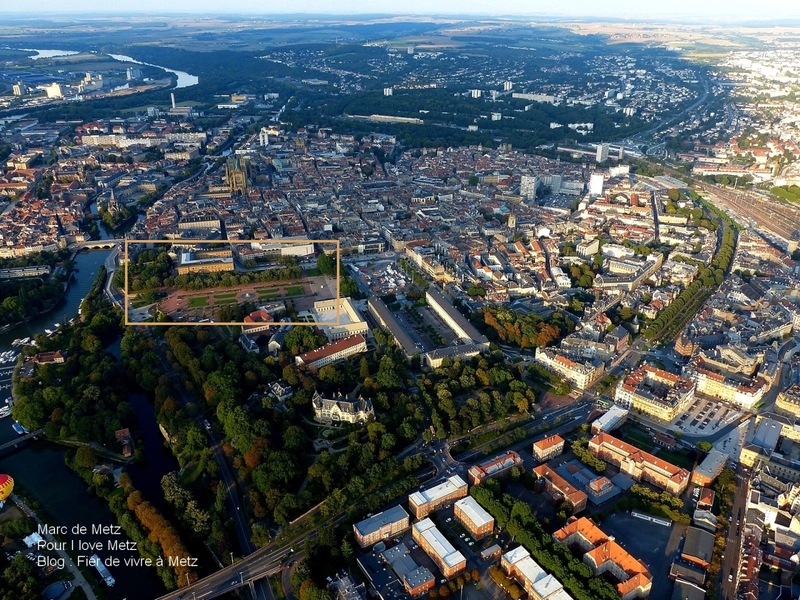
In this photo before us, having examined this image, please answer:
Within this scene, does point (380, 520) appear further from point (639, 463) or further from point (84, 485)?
point (84, 485)

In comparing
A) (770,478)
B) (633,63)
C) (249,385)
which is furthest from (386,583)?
(633,63)

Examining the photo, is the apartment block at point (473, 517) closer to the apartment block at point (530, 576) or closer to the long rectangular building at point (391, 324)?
the apartment block at point (530, 576)

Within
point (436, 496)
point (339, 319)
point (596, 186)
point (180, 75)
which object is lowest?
point (436, 496)

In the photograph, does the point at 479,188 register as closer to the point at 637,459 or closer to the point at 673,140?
the point at 673,140

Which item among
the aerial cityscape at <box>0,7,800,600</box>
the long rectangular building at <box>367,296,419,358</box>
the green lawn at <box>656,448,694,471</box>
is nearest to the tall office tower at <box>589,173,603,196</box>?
the aerial cityscape at <box>0,7,800,600</box>

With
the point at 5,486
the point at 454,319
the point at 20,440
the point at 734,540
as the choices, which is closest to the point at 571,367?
the point at 454,319

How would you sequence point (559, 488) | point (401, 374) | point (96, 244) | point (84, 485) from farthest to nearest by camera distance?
point (96, 244) → point (401, 374) → point (84, 485) → point (559, 488)

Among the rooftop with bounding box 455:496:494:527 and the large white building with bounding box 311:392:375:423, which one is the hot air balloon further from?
the rooftop with bounding box 455:496:494:527
